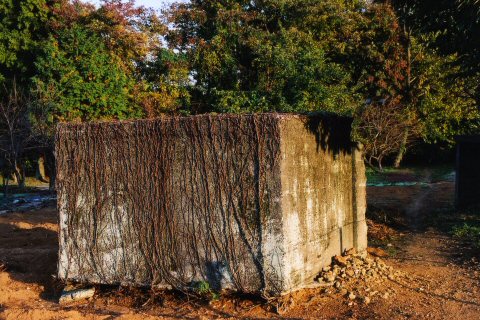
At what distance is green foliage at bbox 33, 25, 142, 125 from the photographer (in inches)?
714

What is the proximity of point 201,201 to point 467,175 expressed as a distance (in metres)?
9.61

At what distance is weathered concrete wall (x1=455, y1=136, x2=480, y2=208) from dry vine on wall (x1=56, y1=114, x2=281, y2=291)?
9.09 meters

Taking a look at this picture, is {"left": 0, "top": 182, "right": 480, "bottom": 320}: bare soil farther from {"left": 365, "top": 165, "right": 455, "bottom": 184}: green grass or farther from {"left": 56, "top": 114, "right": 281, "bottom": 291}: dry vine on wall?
{"left": 365, "top": 165, "right": 455, "bottom": 184}: green grass

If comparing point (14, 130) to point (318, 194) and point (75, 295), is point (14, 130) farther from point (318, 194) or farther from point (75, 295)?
point (318, 194)

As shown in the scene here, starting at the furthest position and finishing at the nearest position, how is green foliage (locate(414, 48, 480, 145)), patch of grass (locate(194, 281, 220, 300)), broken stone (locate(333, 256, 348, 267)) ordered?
green foliage (locate(414, 48, 480, 145)) < broken stone (locate(333, 256, 348, 267)) < patch of grass (locate(194, 281, 220, 300))

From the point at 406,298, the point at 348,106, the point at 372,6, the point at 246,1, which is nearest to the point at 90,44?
the point at 246,1

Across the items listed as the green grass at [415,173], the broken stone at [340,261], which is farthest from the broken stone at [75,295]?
the green grass at [415,173]

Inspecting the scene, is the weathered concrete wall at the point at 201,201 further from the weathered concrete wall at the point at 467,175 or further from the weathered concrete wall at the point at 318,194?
the weathered concrete wall at the point at 467,175

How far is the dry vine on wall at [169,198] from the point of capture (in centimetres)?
658

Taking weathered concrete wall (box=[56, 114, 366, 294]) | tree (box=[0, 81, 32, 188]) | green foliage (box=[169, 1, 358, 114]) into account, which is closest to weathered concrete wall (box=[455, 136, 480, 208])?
green foliage (box=[169, 1, 358, 114])

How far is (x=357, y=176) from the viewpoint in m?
8.74

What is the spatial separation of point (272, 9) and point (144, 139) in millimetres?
13820

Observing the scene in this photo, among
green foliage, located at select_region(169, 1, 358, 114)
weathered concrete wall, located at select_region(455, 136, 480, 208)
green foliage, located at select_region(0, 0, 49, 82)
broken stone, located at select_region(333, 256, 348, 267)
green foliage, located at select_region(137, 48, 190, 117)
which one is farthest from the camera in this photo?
green foliage, located at select_region(0, 0, 49, 82)

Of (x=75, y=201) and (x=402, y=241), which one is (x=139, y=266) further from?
(x=402, y=241)
